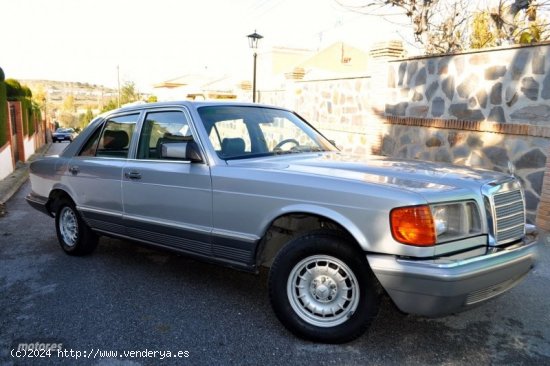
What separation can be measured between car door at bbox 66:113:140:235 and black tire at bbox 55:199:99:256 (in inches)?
7.8

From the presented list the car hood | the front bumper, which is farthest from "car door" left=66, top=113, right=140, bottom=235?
the front bumper

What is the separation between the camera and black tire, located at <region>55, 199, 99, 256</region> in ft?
16.8

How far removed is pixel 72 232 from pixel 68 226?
0.10m

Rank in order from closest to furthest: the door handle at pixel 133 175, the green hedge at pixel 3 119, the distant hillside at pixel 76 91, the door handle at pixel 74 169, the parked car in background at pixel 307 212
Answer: the parked car in background at pixel 307 212 → the door handle at pixel 133 175 → the door handle at pixel 74 169 → the green hedge at pixel 3 119 → the distant hillside at pixel 76 91

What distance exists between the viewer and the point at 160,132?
441 cm

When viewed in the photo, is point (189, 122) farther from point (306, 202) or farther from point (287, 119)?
point (306, 202)

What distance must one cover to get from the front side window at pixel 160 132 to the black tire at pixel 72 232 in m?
1.28

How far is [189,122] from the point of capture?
4.06 m

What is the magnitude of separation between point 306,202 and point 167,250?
5.31 ft

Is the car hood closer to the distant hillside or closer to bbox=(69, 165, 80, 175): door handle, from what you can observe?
bbox=(69, 165, 80, 175): door handle

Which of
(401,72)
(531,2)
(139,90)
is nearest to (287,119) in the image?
(401,72)

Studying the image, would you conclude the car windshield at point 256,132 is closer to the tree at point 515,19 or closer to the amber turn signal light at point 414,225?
the amber turn signal light at point 414,225

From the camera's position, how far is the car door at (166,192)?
385 centimetres

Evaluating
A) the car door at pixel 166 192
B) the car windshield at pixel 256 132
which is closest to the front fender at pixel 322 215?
the car door at pixel 166 192
